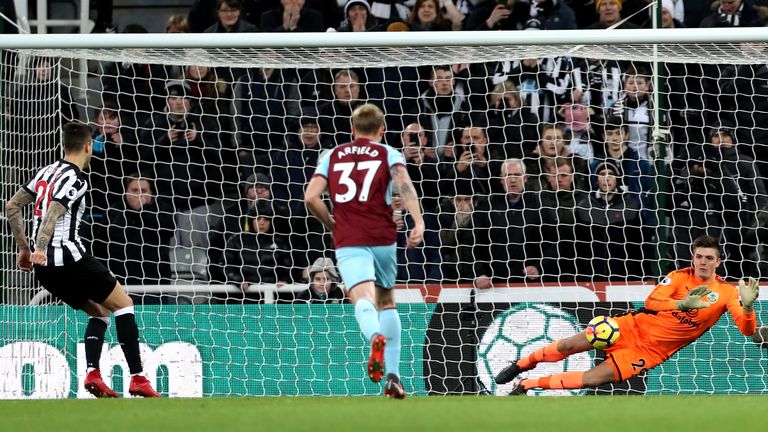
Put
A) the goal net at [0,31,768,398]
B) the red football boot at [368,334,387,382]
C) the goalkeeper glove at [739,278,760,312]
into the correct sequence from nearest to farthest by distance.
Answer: the red football boot at [368,334,387,382] < the goalkeeper glove at [739,278,760,312] < the goal net at [0,31,768,398]

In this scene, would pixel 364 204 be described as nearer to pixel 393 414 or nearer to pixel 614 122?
pixel 393 414

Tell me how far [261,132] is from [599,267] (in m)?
3.29

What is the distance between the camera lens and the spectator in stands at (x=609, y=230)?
1132 cm

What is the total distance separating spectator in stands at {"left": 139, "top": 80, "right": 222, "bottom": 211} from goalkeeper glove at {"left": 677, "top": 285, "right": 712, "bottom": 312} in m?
4.45

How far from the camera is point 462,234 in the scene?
1146cm

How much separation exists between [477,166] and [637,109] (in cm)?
156

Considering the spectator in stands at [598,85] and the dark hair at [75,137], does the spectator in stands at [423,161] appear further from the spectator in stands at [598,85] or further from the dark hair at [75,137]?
the dark hair at [75,137]

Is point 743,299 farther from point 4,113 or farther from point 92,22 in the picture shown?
point 92,22

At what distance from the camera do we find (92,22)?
13891 mm

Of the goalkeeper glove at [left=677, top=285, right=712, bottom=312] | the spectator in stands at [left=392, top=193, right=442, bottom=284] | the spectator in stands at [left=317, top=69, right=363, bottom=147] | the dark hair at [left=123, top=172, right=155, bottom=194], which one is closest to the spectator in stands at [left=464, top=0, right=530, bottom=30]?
the spectator in stands at [left=317, top=69, right=363, bottom=147]

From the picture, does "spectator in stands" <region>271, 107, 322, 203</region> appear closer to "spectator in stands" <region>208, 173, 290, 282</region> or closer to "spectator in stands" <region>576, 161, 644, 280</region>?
"spectator in stands" <region>208, 173, 290, 282</region>

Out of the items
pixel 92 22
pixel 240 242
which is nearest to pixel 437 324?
pixel 240 242

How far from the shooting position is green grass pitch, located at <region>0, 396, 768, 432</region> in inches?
235

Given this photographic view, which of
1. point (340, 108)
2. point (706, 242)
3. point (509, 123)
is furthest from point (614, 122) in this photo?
point (340, 108)
